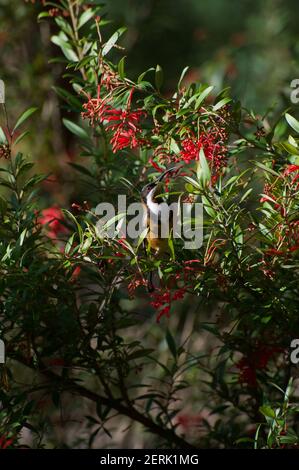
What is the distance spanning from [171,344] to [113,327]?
0.27m

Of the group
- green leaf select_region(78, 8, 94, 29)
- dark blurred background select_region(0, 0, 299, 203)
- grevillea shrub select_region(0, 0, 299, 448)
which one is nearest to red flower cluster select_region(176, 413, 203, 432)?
grevillea shrub select_region(0, 0, 299, 448)

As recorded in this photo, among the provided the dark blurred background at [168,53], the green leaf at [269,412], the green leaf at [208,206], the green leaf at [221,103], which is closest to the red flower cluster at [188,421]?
the green leaf at [269,412]

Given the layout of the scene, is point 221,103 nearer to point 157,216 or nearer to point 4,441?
point 157,216

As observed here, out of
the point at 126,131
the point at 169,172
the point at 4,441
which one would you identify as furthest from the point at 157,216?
the point at 4,441

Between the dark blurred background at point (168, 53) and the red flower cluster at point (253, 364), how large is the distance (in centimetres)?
102

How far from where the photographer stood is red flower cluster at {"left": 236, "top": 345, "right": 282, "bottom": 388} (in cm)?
220

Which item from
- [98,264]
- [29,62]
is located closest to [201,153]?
[98,264]

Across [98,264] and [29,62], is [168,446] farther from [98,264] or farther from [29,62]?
[29,62]

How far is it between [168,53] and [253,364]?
5.00 m

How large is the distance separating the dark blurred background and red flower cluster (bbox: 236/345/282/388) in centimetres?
102

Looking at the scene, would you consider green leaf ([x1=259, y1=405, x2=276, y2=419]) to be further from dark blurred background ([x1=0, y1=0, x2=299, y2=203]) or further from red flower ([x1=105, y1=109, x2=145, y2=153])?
dark blurred background ([x1=0, y1=0, x2=299, y2=203])

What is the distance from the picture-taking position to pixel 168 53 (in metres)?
6.75

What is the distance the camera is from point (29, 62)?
469 centimetres

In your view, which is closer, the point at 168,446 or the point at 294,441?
the point at 294,441
